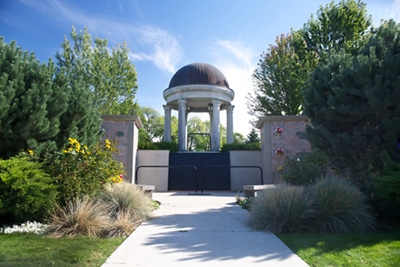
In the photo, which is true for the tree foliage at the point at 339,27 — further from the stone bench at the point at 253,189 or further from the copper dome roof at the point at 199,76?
the stone bench at the point at 253,189

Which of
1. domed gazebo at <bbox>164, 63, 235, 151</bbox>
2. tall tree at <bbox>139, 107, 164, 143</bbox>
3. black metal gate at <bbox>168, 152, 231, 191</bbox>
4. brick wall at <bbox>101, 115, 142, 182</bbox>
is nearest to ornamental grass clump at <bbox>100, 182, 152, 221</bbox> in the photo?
brick wall at <bbox>101, 115, 142, 182</bbox>

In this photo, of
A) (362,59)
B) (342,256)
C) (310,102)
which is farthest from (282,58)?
(342,256)

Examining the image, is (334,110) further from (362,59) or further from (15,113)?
(15,113)

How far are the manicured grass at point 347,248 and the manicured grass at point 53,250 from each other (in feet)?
8.32

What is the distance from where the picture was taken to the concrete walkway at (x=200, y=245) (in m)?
3.29

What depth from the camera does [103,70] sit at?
19344 mm

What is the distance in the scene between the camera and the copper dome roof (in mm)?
20250

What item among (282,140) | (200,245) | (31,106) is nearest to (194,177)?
(282,140)

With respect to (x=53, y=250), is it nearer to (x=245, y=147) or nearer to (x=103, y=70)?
(x=245, y=147)

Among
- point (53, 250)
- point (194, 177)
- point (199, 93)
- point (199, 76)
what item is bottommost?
point (53, 250)

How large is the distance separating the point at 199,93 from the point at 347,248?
1667 cm

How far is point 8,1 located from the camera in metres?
7.23

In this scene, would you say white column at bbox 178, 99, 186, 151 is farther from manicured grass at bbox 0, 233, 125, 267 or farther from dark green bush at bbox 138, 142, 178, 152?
manicured grass at bbox 0, 233, 125, 267

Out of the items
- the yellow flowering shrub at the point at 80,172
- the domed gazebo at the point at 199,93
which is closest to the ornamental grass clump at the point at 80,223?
the yellow flowering shrub at the point at 80,172
